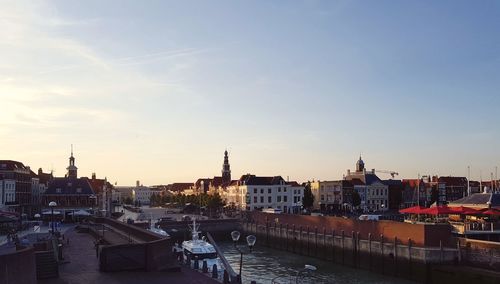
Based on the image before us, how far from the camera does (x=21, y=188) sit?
376 ft

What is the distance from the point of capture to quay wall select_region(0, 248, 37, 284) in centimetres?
2362

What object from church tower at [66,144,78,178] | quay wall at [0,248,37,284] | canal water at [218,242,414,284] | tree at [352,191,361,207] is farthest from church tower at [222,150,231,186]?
quay wall at [0,248,37,284]

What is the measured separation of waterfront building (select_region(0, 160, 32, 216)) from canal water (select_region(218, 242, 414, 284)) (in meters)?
54.2

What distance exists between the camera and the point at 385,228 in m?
55.3

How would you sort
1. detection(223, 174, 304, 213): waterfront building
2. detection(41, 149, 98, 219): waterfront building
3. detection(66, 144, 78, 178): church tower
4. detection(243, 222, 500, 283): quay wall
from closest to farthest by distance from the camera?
1. detection(243, 222, 500, 283): quay wall
2. detection(41, 149, 98, 219): waterfront building
3. detection(66, 144, 78, 178): church tower
4. detection(223, 174, 304, 213): waterfront building

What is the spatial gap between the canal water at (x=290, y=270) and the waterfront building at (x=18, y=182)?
54171 millimetres

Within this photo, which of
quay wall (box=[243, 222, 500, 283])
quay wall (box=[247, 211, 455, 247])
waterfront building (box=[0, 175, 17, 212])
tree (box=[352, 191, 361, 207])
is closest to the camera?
quay wall (box=[243, 222, 500, 283])

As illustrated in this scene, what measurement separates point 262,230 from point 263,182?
170 feet

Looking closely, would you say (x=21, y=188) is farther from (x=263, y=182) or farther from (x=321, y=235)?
(x=321, y=235)

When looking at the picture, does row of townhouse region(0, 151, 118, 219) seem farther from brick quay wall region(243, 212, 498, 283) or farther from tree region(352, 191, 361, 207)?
tree region(352, 191, 361, 207)

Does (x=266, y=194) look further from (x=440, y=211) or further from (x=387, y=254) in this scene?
(x=387, y=254)

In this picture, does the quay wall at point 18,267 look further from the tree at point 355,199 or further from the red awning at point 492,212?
the tree at point 355,199

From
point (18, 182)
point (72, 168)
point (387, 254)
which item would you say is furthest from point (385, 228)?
point (72, 168)

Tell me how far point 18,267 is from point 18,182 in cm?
9461
